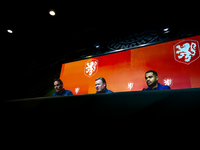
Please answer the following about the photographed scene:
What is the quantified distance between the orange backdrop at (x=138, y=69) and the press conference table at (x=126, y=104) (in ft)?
6.68

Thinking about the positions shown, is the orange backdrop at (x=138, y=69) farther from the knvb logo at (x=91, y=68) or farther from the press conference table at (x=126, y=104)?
the press conference table at (x=126, y=104)

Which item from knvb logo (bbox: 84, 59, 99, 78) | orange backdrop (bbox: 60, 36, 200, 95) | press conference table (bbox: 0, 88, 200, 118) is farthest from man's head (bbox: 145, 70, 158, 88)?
press conference table (bbox: 0, 88, 200, 118)

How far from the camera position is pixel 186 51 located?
2041mm

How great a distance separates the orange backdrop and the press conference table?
6.68ft

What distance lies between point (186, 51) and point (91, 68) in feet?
6.46

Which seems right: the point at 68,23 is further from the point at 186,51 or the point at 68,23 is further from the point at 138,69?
the point at 186,51

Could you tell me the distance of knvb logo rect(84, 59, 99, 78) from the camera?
9.12 feet

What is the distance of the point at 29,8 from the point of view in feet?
7.06

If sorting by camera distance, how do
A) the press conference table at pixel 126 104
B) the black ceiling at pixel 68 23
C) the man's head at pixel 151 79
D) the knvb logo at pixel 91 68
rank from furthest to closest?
the knvb logo at pixel 91 68 → the black ceiling at pixel 68 23 → the man's head at pixel 151 79 → the press conference table at pixel 126 104

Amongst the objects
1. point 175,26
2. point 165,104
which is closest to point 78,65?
point 175,26

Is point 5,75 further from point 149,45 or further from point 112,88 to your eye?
point 149,45

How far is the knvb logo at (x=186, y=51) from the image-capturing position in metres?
1.96

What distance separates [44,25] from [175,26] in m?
2.82

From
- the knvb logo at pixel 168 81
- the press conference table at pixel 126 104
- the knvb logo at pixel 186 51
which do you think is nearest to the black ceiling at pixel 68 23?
the knvb logo at pixel 186 51
